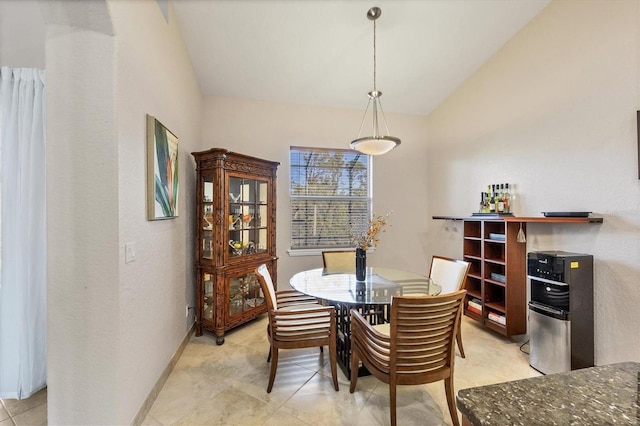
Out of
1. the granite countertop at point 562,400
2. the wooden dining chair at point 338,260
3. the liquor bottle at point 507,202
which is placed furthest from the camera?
the wooden dining chair at point 338,260

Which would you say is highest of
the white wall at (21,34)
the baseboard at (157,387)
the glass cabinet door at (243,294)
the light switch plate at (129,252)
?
the white wall at (21,34)

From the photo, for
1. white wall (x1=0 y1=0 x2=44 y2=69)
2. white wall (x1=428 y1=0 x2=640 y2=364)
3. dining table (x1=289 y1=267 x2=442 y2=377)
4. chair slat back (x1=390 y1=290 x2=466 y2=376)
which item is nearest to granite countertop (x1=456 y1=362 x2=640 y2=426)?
chair slat back (x1=390 y1=290 x2=466 y2=376)

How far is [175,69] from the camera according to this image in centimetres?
262

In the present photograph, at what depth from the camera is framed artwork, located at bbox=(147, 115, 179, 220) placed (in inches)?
78.2

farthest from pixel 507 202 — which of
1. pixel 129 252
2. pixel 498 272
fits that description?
pixel 129 252

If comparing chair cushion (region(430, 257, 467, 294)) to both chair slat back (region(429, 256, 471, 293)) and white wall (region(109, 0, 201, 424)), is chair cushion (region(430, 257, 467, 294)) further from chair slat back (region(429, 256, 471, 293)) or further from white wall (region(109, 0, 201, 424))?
white wall (region(109, 0, 201, 424))

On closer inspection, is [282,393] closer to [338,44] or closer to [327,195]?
[327,195]

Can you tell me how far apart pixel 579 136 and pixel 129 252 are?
3791 mm

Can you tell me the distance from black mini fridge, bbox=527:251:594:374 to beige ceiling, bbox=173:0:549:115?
97.9 inches

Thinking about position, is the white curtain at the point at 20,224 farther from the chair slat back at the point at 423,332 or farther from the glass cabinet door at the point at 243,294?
the chair slat back at the point at 423,332

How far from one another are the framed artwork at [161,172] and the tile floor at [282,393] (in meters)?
1.38

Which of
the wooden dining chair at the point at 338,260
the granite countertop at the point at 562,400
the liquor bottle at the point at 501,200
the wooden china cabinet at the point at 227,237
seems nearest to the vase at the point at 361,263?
the wooden dining chair at the point at 338,260

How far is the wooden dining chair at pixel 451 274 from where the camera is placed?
2604 millimetres

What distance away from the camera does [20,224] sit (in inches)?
77.4
